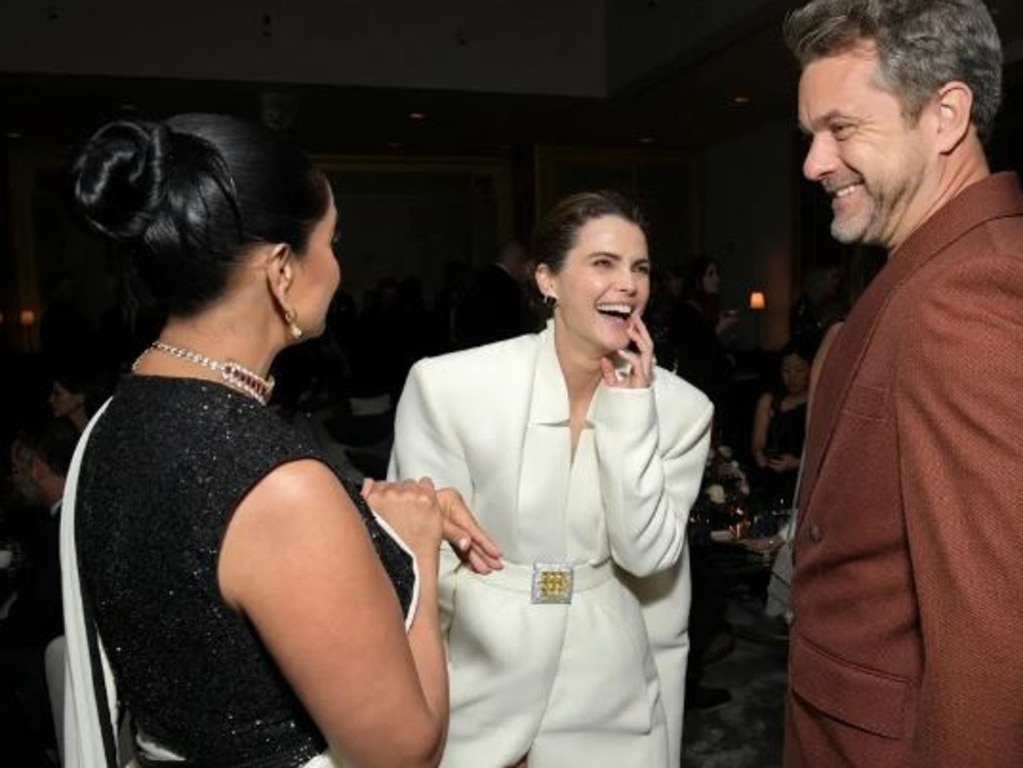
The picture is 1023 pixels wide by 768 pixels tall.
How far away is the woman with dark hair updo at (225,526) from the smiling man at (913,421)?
52cm

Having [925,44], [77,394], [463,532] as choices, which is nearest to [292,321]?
[463,532]

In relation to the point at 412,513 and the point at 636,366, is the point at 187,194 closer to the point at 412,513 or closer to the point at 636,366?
the point at 412,513

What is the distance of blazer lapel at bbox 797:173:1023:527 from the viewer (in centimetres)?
112

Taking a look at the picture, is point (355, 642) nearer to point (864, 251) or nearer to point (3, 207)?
point (864, 251)

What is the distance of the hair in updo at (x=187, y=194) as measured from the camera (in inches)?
38.5

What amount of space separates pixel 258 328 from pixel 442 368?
952 mm

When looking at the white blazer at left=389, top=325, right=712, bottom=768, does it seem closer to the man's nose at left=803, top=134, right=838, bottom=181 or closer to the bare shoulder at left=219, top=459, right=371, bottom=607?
the man's nose at left=803, top=134, right=838, bottom=181

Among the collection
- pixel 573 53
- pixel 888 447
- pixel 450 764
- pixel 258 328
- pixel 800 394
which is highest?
pixel 573 53

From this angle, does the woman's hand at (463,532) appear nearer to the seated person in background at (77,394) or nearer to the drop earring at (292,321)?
the drop earring at (292,321)

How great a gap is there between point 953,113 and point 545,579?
1.13 meters

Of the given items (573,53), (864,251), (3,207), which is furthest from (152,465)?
(3,207)

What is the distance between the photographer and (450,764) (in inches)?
74.5

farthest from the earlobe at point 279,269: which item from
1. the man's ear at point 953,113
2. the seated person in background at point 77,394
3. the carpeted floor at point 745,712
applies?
the seated person in background at point 77,394

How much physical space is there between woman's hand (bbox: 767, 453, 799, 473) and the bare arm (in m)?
3.88
